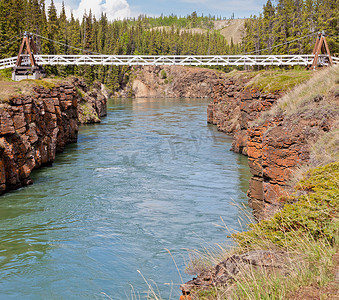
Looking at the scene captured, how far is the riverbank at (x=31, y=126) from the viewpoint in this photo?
2152 centimetres

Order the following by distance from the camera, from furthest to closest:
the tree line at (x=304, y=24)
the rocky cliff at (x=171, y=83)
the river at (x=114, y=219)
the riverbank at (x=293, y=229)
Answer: the rocky cliff at (x=171, y=83) < the tree line at (x=304, y=24) < the river at (x=114, y=219) < the riverbank at (x=293, y=229)

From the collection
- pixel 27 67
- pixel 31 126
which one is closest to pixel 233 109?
pixel 27 67

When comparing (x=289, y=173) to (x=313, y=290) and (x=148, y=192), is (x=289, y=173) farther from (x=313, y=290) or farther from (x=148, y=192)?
(x=148, y=192)

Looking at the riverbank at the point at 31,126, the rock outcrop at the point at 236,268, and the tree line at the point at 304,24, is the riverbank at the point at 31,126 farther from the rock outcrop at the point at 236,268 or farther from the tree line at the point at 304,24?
the tree line at the point at 304,24

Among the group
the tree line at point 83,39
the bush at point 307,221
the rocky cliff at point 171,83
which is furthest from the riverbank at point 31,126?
the rocky cliff at point 171,83

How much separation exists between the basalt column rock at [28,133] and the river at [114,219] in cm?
103

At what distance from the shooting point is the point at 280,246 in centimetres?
597

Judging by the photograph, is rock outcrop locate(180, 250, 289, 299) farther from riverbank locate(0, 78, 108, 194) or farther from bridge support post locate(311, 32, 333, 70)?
bridge support post locate(311, 32, 333, 70)

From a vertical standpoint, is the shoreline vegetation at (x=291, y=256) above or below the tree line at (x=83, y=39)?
below

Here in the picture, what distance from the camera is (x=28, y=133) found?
2458cm

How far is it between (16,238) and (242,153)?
22180 millimetres

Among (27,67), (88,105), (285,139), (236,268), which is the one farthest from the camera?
(88,105)

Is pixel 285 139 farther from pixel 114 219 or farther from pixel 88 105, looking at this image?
pixel 88 105

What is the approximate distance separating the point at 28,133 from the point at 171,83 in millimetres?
117489
